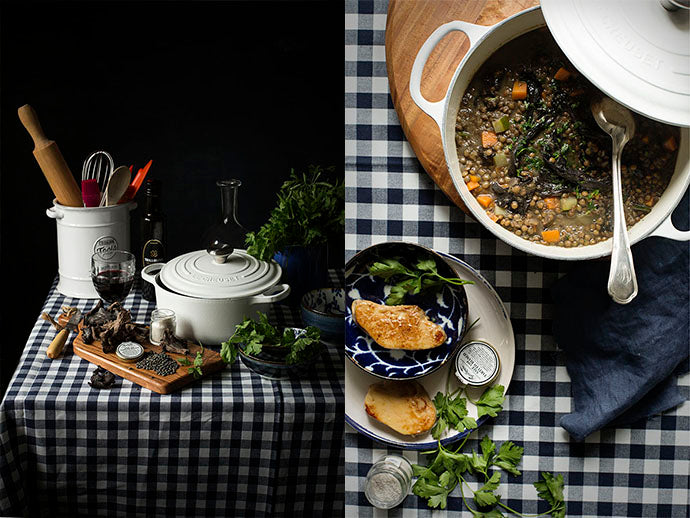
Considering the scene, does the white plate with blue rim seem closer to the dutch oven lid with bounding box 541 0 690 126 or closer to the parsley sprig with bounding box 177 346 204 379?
the dutch oven lid with bounding box 541 0 690 126

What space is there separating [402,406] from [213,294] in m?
0.74

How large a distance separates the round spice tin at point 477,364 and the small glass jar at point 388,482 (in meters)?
0.15

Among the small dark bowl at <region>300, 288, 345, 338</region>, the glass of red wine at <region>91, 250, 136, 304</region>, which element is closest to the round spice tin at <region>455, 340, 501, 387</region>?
the small dark bowl at <region>300, 288, 345, 338</region>

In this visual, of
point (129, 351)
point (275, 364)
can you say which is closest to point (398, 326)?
point (275, 364)

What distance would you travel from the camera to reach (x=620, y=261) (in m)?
0.84

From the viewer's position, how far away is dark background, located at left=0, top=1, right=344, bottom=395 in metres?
2.40

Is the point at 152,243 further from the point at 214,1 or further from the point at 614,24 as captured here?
the point at 614,24

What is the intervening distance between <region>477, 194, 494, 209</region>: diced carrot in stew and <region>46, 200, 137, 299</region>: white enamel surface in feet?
4.33

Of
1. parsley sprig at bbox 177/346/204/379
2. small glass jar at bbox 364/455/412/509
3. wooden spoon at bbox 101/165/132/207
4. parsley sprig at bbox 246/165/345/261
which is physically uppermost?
wooden spoon at bbox 101/165/132/207

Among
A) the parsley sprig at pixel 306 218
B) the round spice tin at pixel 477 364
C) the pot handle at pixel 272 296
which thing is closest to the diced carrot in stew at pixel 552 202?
the round spice tin at pixel 477 364

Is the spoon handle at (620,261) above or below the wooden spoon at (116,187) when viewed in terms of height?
below

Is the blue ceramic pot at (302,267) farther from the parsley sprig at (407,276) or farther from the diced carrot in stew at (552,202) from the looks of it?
the diced carrot in stew at (552,202)

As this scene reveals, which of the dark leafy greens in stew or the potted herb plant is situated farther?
the potted herb plant

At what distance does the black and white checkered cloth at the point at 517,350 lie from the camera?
94 cm
